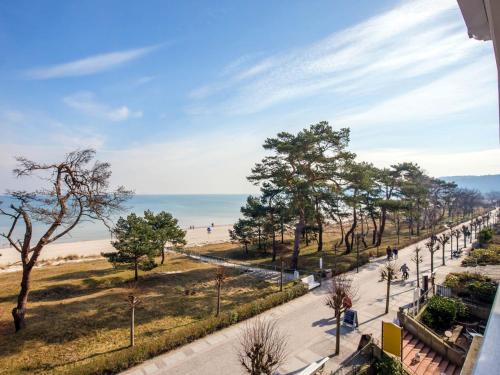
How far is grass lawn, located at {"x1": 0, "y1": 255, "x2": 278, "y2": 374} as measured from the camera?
14.2 metres

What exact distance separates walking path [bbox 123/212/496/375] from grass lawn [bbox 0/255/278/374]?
2.69 m

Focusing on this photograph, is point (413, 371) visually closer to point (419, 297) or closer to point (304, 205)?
point (419, 297)

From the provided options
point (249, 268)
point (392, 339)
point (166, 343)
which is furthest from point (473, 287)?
point (249, 268)

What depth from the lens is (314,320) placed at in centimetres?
1703

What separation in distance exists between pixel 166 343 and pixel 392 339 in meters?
9.86

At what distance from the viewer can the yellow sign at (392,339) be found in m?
11.7

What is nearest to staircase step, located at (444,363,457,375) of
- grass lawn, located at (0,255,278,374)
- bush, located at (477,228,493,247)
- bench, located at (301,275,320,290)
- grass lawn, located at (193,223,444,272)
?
bench, located at (301,275,320,290)

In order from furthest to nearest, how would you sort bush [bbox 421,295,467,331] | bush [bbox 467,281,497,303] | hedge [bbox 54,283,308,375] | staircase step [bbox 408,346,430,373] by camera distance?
bush [bbox 467,281,497,303] → bush [bbox 421,295,467,331] → staircase step [bbox 408,346,430,373] → hedge [bbox 54,283,308,375]

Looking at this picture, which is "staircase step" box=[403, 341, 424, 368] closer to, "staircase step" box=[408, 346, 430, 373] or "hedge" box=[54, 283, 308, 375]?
"staircase step" box=[408, 346, 430, 373]

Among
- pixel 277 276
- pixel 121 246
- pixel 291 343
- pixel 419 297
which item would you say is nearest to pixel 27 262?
pixel 121 246

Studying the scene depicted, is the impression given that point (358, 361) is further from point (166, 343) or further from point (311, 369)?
point (166, 343)

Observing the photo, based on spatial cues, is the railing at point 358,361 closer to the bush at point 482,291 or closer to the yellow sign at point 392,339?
the yellow sign at point 392,339

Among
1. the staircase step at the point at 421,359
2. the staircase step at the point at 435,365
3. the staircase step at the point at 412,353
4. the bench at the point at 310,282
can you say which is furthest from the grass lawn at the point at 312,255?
the staircase step at the point at 435,365

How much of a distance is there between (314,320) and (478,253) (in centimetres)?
2424
